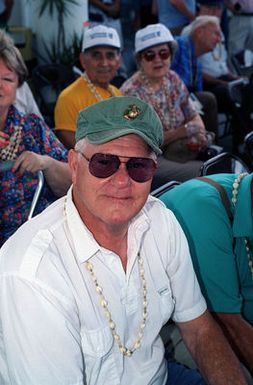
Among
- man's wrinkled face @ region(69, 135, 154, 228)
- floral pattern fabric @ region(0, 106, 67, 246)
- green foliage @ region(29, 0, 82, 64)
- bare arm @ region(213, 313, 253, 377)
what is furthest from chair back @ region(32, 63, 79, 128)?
man's wrinkled face @ region(69, 135, 154, 228)

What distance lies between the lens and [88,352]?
1460mm

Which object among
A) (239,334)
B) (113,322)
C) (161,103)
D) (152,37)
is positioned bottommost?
(239,334)

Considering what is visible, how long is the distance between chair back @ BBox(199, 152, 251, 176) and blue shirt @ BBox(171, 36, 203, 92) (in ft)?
8.74

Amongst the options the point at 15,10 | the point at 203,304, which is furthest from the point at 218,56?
the point at 203,304

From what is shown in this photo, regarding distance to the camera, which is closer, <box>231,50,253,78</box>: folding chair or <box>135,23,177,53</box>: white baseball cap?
<box>135,23,177,53</box>: white baseball cap

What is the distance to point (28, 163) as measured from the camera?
7.72 ft

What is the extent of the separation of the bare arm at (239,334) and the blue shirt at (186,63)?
12.0 ft

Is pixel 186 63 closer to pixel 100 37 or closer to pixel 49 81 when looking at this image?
pixel 49 81

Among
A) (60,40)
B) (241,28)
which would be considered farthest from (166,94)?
(241,28)

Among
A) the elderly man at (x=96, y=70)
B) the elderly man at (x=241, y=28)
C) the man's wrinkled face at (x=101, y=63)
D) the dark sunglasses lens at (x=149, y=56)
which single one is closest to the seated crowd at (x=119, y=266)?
the elderly man at (x=96, y=70)

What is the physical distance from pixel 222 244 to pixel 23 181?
1012 millimetres

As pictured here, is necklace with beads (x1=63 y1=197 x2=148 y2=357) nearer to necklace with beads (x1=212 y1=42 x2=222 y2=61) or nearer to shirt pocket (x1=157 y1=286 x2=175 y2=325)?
shirt pocket (x1=157 y1=286 x2=175 y2=325)

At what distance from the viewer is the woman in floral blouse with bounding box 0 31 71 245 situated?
2428 mm

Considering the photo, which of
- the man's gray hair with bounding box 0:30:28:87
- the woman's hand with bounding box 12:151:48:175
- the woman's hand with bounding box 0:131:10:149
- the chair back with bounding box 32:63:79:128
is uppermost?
the man's gray hair with bounding box 0:30:28:87
